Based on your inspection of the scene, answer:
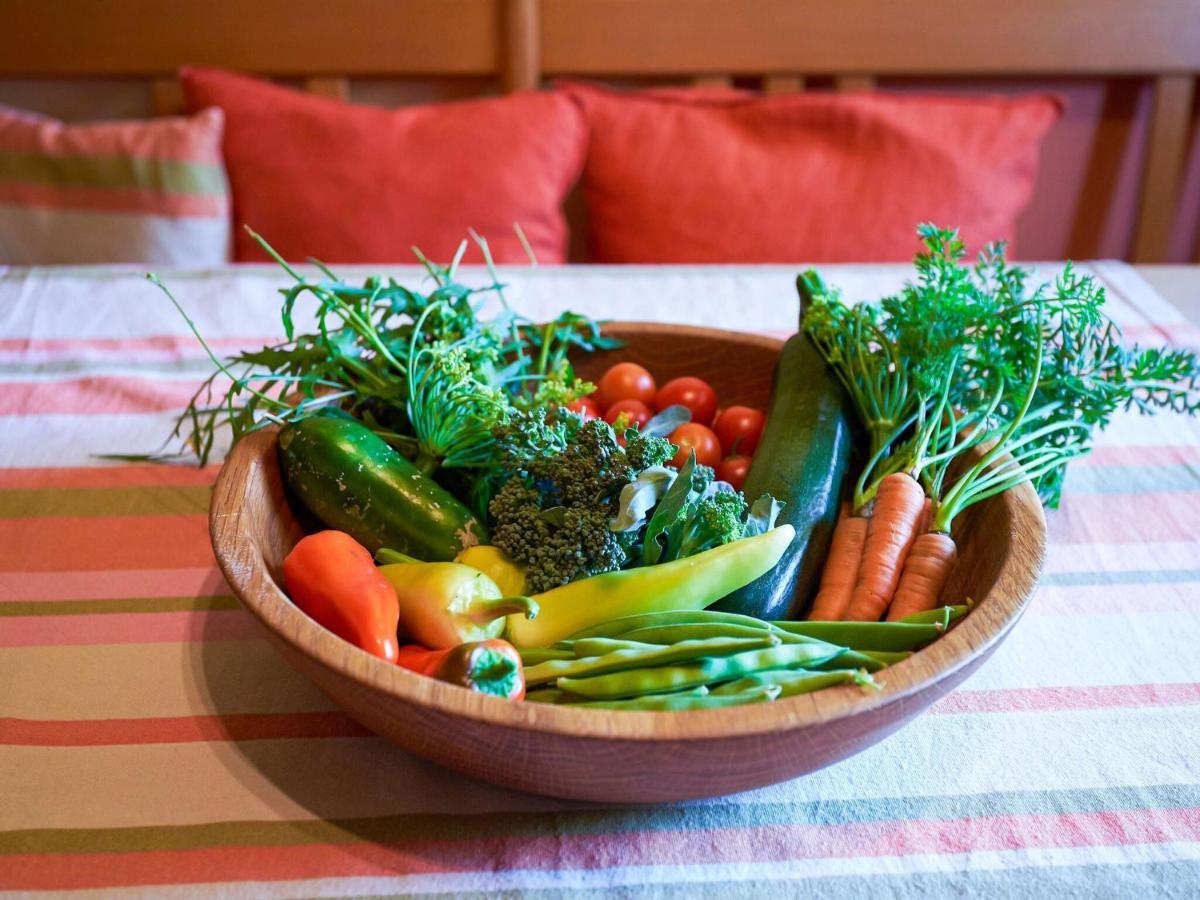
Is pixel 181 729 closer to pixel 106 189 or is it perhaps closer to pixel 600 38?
pixel 106 189

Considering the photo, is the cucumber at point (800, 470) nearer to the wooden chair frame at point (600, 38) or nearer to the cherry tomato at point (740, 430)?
the cherry tomato at point (740, 430)

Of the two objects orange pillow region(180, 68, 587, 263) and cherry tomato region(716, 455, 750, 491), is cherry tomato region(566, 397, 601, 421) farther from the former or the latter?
orange pillow region(180, 68, 587, 263)

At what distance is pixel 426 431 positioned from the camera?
1030 mm

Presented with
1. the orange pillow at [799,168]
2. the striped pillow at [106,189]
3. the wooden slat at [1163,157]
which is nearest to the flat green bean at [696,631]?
the orange pillow at [799,168]

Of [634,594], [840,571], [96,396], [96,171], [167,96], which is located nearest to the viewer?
[634,594]

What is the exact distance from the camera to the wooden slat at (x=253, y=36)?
95.0 inches

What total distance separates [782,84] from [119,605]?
204 centimetres

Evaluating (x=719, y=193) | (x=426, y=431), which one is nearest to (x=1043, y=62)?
(x=719, y=193)

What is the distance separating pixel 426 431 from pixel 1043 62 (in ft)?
6.94

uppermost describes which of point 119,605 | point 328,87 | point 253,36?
point 253,36

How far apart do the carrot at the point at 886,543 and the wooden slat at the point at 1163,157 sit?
6.79 ft

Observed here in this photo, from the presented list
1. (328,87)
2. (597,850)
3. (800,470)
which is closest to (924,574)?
(800,470)

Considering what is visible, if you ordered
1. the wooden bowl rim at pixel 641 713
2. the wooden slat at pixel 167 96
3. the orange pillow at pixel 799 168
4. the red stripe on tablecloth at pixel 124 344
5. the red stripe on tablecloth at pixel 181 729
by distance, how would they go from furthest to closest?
the wooden slat at pixel 167 96 → the orange pillow at pixel 799 168 → the red stripe on tablecloth at pixel 124 344 → the red stripe on tablecloth at pixel 181 729 → the wooden bowl rim at pixel 641 713

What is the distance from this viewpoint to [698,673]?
0.73 m
